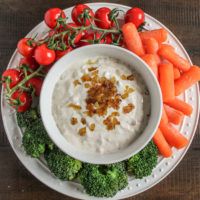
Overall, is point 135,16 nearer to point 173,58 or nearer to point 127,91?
point 173,58

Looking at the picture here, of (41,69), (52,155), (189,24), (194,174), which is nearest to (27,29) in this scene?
(41,69)

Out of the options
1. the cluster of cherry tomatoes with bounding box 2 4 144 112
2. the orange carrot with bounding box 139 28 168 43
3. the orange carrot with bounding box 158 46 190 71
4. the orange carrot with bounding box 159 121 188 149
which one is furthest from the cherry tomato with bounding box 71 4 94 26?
the orange carrot with bounding box 159 121 188 149

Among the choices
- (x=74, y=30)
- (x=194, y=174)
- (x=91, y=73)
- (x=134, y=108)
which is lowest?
(x=194, y=174)

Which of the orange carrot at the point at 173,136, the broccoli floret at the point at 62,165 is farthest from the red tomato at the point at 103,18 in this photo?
the broccoli floret at the point at 62,165

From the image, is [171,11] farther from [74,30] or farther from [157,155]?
[157,155]

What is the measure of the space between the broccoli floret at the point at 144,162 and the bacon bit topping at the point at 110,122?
0.93 feet

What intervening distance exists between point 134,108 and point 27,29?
2.85 ft

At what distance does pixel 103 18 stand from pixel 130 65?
11.9 inches

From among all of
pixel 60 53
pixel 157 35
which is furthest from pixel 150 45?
pixel 60 53

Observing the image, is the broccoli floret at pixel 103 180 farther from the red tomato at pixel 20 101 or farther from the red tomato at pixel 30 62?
the red tomato at pixel 30 62

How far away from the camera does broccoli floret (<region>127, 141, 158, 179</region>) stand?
185 cm

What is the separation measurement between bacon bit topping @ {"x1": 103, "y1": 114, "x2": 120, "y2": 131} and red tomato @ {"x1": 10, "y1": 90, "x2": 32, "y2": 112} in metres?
0.43

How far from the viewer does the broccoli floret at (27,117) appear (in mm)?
1864

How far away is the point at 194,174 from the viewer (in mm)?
2160
